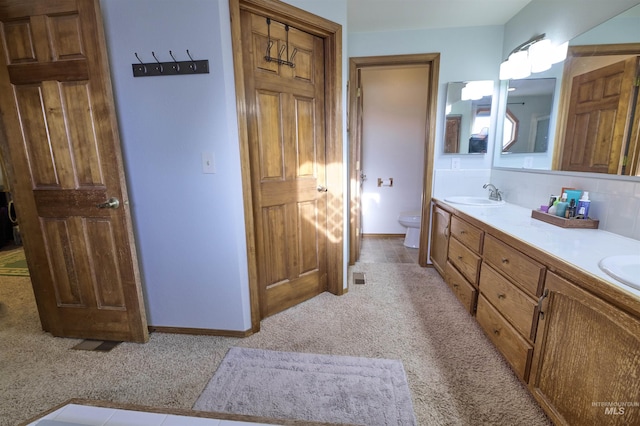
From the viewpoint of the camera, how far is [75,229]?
173 centimetres

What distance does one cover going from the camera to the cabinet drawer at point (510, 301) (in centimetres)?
132

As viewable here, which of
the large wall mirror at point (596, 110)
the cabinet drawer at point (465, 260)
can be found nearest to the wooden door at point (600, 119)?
the large wall mirror at point (596, 110)

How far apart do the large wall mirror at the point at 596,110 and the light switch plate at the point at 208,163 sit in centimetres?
221

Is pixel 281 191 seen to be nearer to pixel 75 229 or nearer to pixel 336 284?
pixel 336 284

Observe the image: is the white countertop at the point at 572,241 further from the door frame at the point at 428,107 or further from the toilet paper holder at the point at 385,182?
the toilet paper holder at the point at 385,182

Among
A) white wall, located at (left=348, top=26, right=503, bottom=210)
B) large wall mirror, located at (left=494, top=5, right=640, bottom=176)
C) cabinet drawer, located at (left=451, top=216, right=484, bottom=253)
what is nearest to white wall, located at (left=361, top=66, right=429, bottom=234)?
white wall, located at (left=348, top=26, right=503, bottom=210)

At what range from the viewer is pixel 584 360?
3.34 ft

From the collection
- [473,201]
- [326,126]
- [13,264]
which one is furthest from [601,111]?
[13,264]

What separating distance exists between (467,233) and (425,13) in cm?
191

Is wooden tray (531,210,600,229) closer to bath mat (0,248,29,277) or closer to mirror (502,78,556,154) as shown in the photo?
mirror (502,78,556,154)

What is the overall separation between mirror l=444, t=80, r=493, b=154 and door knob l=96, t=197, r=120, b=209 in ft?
9.19

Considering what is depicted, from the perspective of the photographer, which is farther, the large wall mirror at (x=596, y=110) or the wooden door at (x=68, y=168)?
the wooden door at (x=68, y=168)

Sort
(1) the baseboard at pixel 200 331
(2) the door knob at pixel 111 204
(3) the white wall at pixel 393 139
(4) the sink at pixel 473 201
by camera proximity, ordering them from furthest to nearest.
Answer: (3) the white wall at pixel 393 139 → (4) the sink at pixel 473 201 → (1) the baseboard at pixel 200 331 → (2) the door knob at pixel 111 204

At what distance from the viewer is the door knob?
64.7 inches
